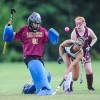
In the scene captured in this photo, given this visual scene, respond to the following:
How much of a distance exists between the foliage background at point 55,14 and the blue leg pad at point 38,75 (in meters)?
27.8

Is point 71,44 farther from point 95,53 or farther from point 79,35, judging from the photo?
point 95,53

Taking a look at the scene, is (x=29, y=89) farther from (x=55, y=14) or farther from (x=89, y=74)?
A: (x=55, y=14)

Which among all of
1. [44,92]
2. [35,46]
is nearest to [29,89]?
[44,92]

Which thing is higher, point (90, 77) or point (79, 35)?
point (79, 35)

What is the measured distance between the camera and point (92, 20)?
148 feet

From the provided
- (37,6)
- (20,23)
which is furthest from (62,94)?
(37,6)

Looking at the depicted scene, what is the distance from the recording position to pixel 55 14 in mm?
44531

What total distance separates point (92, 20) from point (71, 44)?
3072 cm

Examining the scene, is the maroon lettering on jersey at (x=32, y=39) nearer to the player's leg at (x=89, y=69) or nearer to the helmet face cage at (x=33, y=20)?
the helmet face cage at (x=33, y=20)

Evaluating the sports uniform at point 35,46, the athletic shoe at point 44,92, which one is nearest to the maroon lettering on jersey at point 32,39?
the sports uniform at point 35,46

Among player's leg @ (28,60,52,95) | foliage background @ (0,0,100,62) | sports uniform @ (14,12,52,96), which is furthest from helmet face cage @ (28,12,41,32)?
foliage background @ (0,0,100,62)

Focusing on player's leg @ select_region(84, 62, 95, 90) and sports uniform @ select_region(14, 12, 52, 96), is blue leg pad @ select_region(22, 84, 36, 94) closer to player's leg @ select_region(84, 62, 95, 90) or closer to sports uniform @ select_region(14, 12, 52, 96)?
sports uniform @ select_region(14, 12, 52, 96)

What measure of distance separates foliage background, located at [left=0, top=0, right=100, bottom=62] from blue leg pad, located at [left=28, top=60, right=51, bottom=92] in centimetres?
2778

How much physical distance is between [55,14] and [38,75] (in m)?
31.0
